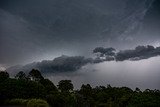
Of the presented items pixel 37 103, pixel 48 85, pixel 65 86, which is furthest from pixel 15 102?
pixel 65 86

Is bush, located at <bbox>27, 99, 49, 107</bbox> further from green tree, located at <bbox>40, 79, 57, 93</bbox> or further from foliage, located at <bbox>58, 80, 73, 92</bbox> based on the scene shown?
foliage, located at <bbox>58, 80, 73, 92</bbox>

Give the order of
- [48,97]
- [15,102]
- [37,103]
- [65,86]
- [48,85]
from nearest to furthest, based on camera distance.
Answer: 1. [37,103]
2. [15,102]
3. [48,97]
4. [48,85]
5. [65,86]

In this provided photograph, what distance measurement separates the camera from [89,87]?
326 ft

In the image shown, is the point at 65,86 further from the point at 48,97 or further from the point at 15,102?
the point at 15,102

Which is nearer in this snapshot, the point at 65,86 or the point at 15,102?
the point at 15,102

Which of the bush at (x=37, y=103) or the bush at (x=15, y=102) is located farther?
the bush at (x=15, y=102)

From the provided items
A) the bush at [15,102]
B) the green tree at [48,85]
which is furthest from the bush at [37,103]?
the green tree at [48,85]

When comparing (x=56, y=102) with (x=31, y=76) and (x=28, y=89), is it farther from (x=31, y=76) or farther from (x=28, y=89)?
(x=31, y=76)

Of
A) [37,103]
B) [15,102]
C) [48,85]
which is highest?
[48,85]

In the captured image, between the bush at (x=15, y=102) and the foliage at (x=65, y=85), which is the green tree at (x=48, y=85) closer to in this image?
the foliage at (x=65, y=85)

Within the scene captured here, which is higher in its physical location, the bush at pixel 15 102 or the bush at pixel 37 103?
the bush at pixel 15 102

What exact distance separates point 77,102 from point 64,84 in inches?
702

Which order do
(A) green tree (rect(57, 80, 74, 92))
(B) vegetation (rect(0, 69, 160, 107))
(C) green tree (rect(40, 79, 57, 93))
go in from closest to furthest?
(B) vegetation (rect(0, 69, 160, 107)), (C) green tree (rect(40, 79, 57, 93)), (A) green tree (rect(57, 80, 74, 92))

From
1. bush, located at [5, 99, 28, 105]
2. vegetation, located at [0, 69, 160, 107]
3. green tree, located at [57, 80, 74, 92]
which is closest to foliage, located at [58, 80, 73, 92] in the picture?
green tree, located at [57, 80, 74, 92]
